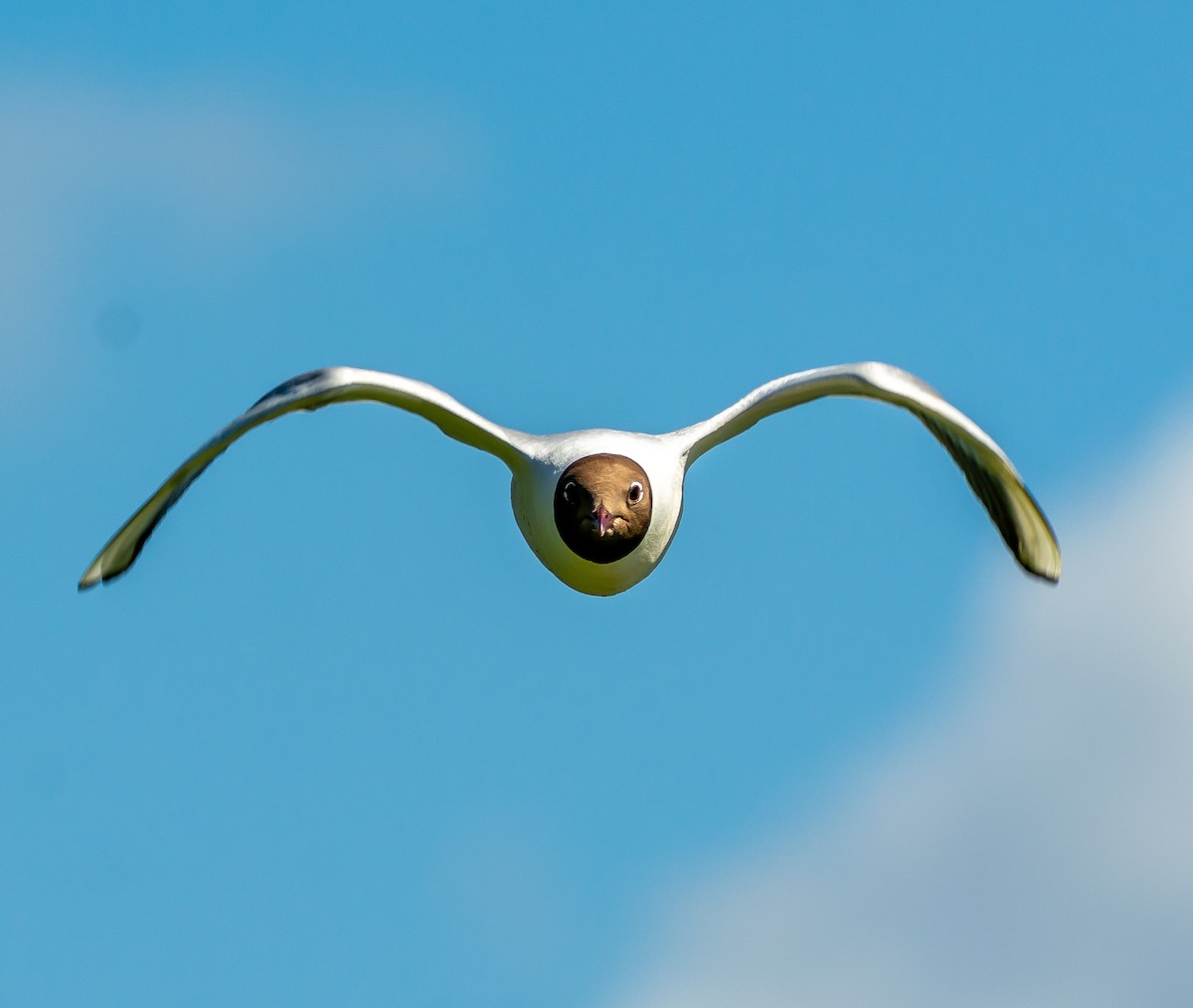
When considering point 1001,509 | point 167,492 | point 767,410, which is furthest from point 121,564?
point 1001,509

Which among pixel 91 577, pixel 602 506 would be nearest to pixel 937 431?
pixel 602 506

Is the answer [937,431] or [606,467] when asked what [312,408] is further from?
[937,431]

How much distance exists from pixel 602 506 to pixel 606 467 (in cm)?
38

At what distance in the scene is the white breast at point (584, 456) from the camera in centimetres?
1903

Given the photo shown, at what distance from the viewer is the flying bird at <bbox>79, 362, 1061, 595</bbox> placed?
18562mm

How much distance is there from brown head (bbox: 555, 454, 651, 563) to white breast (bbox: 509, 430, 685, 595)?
8cm

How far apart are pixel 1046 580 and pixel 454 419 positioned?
14.7ft

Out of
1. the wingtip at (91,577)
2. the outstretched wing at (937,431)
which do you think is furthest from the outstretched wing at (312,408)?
the outstretched wing at (937,431)

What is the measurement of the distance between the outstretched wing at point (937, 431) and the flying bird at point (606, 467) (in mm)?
10

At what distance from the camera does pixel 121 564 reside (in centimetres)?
1933

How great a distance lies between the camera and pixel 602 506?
18.6 metres

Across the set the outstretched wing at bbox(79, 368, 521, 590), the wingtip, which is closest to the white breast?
the outstretched wing at bbox(79, 368, 521, 590)

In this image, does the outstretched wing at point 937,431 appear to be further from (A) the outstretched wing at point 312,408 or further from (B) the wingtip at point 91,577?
(B) the wingtip at point 91,577

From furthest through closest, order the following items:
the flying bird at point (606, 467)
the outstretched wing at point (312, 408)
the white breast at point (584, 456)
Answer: the white breast at point (584, 456), the flying bird at point (606, 467), the outstretched wing at point (312, 408)
